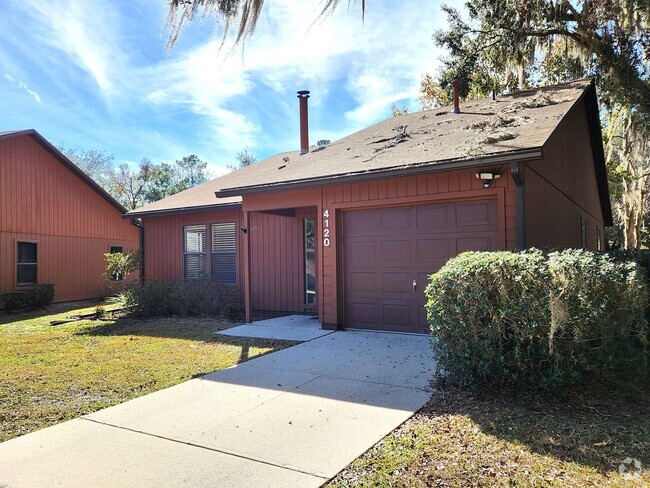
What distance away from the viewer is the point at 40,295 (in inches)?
520

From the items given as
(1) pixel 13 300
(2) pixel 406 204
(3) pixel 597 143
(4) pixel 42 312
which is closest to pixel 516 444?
(2) pixel 406 204

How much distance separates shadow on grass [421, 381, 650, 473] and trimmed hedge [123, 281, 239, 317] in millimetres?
7185

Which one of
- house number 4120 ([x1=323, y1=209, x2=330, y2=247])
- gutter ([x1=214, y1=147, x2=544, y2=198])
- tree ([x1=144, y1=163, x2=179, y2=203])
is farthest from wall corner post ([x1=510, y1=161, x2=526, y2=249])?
tree ([x1=144, y1=163, x2=179, y2=203])

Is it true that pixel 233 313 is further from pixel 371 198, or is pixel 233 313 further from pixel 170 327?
pixel 371 198

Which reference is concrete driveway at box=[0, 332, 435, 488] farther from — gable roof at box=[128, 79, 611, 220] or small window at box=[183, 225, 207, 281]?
small window at box=[183, 225, 207, 281]

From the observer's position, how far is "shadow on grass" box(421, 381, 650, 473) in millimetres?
3029

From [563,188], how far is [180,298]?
8.92 metres

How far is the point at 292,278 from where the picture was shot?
10.4 meters

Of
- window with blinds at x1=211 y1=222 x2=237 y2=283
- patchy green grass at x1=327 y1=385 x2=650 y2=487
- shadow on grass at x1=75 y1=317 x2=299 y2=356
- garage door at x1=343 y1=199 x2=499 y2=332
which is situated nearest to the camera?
patchy green grass at x1=327 y1=385 x2=650 y2=487

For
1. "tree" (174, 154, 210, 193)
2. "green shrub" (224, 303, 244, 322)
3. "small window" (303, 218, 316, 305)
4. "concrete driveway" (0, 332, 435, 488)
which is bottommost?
"concrete driveway" (0, 332, 435, 488)

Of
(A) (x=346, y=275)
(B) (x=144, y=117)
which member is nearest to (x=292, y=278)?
(A) (x=346, y=275)

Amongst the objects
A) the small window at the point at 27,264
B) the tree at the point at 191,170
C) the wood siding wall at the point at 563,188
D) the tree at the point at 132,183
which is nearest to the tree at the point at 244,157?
the tree at the point at 191,170

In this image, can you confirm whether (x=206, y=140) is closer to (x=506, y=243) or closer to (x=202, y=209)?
(x=202, y=209)

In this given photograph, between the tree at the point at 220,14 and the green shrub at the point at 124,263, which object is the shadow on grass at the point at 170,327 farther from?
the tree at the point at 220,14
